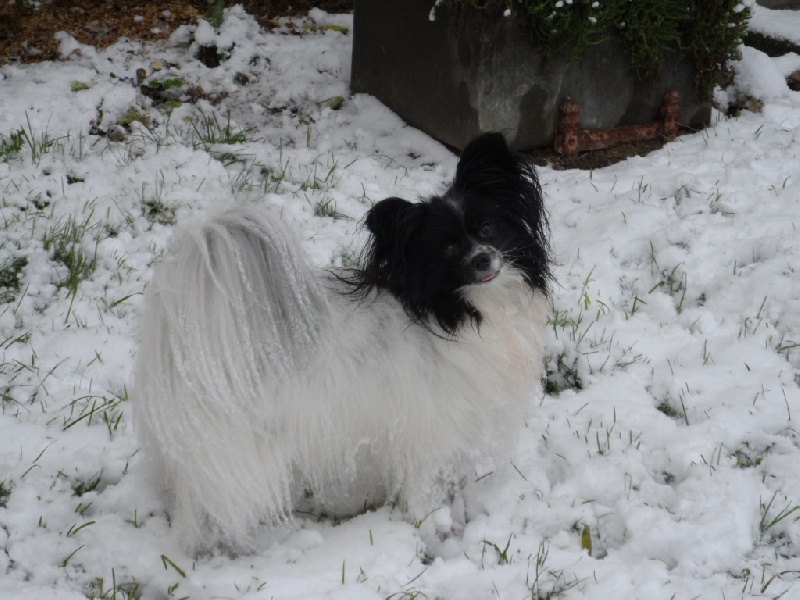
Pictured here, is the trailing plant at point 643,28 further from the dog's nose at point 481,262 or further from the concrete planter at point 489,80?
the dog's nose at point 481,262

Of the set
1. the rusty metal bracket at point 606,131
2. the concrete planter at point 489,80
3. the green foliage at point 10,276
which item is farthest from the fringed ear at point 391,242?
the rusty metal bracket at point 606,131

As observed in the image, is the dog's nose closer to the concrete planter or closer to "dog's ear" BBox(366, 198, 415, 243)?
"dog's ear" BBox(366, 198, 415, 243)

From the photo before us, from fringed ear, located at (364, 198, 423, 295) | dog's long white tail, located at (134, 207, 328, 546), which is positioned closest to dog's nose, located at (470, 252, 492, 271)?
fringed ear, located at (364, 198, 423, 295)

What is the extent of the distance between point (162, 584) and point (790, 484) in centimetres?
201

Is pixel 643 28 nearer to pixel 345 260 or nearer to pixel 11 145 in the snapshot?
pixel 345 260

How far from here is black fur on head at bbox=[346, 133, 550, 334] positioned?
2518mm

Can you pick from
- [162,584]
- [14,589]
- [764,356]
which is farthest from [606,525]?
[14,589]

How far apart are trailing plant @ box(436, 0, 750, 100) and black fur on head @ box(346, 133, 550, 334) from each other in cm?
206

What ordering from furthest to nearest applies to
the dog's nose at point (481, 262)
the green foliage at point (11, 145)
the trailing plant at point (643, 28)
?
1. the green foliage at point (11, 145)
2. the trailing plant at point (643, 28)
3. the dog's nose at point (481, 262)

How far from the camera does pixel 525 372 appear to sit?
2773 mm

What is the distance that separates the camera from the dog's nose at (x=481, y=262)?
8.17ft

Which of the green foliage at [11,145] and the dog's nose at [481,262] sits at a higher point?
the dog's nose at [481,262]

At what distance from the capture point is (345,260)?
160 inches

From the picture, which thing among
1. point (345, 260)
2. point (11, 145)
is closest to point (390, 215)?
point (345, 260)
